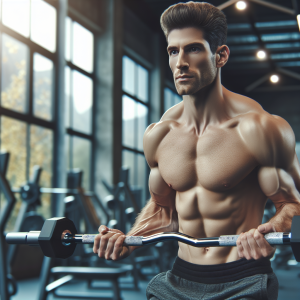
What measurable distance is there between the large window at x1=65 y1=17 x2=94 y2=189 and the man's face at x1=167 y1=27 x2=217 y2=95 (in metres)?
5.38

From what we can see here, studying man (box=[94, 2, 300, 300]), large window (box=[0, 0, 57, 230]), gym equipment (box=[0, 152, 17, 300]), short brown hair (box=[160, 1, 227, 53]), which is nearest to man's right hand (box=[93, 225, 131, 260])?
man (box=[94, 2, 300, 300])

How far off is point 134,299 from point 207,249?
3258 millimetres

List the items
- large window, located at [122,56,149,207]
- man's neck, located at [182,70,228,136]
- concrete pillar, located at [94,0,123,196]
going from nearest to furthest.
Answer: man's neck, located at [182,70,228,136]
concrete pillar, located at [94,0,123,196]
large window, located at [122,56,149,207]

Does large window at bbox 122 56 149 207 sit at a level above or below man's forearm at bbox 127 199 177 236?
above

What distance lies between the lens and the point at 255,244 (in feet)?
3.40

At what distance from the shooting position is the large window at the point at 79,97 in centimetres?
674

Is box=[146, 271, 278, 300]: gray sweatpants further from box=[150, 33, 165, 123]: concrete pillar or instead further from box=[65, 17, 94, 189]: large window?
box=[150, 33, 165, 123]: concrete pillar

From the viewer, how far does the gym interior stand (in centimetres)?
443

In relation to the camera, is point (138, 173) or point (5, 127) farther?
point (138, 173)

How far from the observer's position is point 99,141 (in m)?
7.44

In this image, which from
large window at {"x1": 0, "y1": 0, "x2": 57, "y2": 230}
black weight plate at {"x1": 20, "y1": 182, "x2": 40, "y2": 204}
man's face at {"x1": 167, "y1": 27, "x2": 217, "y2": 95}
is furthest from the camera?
large window at {"x1": 0, "y1": 0, "x2": 57, "y2": 230}

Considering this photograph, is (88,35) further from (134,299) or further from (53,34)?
(134,299)

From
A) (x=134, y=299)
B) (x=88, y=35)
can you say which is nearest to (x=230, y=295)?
(x=134, y=299)

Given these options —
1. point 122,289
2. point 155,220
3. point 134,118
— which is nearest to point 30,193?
point 122,289
